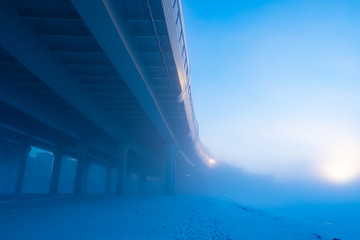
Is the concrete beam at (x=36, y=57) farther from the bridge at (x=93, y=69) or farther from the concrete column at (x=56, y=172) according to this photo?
the concrete column at (x=56, y=172)

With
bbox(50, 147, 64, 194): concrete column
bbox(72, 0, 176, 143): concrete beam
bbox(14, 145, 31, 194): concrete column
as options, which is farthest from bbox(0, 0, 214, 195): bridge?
bbox(14, 145, 31, 194): concrete column

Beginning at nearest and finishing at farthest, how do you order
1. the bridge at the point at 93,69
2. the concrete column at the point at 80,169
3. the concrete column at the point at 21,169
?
the bridge at the point at 93,69, the concrete column at the point at 80,169, the concrete column at the point at 21,169

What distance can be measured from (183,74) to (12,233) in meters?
10.6

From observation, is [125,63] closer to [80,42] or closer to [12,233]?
[80,42]

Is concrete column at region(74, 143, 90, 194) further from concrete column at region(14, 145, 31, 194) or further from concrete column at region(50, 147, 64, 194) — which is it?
concrete column at region(14, 145, 31, 194)

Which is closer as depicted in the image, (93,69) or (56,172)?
(93,69)

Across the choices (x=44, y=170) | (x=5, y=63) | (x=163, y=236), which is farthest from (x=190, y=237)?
(x=44, y=170)

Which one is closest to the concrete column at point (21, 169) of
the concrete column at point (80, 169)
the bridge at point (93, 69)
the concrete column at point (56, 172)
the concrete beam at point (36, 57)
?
the bridge at point (93, 69)

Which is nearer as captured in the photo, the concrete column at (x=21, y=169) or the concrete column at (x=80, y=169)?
the concrete column at (x=80, y=169)

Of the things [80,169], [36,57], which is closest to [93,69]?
[36,57]

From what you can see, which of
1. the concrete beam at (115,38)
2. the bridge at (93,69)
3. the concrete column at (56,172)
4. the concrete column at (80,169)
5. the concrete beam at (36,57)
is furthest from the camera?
the concrete column at (56,172)

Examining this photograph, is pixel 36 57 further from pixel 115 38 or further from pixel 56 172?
pixel 56 172

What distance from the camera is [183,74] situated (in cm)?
1383

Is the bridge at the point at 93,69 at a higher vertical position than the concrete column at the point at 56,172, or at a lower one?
higher
